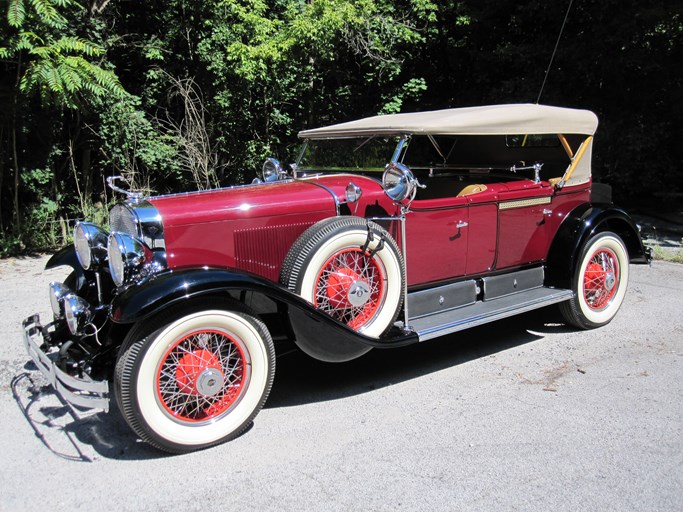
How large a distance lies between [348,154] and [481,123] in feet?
3.35

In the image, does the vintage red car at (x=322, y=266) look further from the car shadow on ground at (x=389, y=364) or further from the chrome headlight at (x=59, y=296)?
the car shadow on ground at (x=389, y=364)

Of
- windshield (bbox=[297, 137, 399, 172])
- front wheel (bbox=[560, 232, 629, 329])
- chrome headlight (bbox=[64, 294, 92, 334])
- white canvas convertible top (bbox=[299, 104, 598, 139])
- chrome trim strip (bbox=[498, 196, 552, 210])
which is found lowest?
front wheel (bbox=[560, 232, 629, 329])

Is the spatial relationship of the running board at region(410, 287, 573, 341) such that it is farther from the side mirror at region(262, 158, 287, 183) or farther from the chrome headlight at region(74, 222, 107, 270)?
the chrome headlight at region(74, 222, 107, 270)

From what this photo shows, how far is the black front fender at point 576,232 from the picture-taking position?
4703mm

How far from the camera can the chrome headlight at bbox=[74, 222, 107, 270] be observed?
3633mm

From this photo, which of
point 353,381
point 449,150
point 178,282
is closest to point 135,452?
point 178,282

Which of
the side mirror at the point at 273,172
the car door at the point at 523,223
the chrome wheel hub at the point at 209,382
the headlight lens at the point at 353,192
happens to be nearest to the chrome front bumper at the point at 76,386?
the chrome wheel hub at the point at 209,382

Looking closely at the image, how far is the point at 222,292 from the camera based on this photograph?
311cm

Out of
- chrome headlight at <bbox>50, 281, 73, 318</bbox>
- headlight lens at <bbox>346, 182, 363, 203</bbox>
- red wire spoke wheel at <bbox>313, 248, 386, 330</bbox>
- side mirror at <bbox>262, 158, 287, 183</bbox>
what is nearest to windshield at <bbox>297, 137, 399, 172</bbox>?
side mirror at <bbox>262, 158, 287, 183</bbox>

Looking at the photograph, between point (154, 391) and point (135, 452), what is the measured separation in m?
0.42

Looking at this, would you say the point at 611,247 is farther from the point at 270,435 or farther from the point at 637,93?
the point at 637,93

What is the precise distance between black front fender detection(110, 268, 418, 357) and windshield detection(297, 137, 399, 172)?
1.38 m

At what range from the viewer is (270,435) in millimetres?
3211

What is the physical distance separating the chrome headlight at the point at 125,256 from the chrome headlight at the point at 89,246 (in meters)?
0.43
